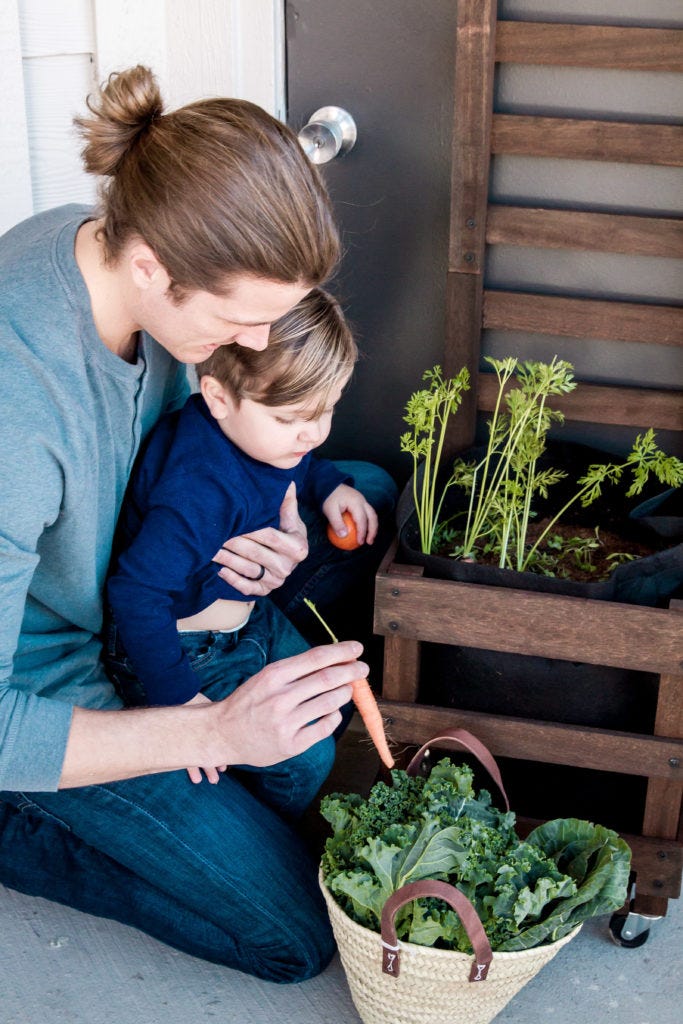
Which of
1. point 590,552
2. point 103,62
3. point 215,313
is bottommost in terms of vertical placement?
point 590,552

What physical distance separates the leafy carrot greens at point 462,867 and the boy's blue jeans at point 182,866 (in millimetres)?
191

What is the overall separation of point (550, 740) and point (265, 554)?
603mm

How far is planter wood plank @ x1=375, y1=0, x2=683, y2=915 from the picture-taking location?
5.94 feet

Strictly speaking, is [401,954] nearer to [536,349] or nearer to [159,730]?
[159,730]

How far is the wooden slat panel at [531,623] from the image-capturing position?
177 centimetres

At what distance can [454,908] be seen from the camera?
160cm

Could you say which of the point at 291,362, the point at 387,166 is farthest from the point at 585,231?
the point at 291,362

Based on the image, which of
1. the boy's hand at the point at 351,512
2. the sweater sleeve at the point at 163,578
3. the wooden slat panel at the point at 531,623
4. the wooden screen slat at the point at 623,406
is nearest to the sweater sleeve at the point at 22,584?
the sweater sleeve at the point at 163,578

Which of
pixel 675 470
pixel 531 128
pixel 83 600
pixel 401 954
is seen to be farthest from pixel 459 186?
pixel 401 954

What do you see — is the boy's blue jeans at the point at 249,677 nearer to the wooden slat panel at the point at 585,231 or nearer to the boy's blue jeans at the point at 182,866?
the boy's blue jeans at the point at 182,866

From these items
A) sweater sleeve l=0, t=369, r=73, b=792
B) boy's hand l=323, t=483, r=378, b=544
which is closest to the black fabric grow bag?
boy's hand l=323, t=483, r=378, b=544

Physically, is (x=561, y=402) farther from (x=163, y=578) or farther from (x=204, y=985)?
(x=204, y=985)

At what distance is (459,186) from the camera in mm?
2061

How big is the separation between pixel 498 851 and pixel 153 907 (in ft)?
2.02
